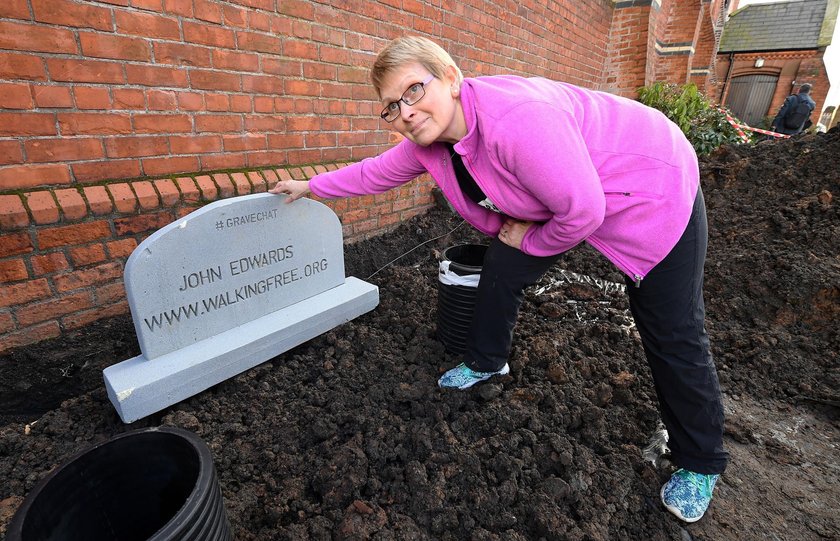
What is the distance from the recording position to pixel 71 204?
1.98 m

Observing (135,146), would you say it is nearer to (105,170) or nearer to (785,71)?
(105,170)

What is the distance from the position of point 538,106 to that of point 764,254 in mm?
3338

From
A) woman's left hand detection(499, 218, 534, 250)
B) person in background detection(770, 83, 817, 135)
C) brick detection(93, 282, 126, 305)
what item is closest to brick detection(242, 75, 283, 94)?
brick detection(93, 282, 126, 305)

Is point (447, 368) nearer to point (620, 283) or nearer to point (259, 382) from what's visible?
point (259, 382)

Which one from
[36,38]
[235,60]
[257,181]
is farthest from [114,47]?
[257,181]

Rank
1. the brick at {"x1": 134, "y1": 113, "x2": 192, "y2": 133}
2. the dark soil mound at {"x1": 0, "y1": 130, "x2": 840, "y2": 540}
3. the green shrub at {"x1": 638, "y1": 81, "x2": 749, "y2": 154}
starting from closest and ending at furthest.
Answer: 1. the dark soil mound at {"x1": 0, "y1": 130, "x2": 840, "y2": 540}
2. the brick at {"x1": 134, "y1": 113, "x2": 192, "y2": 133}
3. the green shrub at {"x1": 638, "y1": 81, "x2": 749, "y2": 154}

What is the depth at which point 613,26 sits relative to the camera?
27.3ft

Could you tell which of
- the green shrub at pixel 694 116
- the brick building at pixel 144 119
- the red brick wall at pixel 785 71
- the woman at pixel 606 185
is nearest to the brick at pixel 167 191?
the brick building at pixel 144 119

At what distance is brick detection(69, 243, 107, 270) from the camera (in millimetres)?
2066

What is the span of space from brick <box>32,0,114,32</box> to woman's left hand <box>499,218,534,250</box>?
2.06m

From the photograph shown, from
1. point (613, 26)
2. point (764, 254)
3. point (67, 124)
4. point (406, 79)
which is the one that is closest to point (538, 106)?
point (406, 79)

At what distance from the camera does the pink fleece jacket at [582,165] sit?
1.38 metres

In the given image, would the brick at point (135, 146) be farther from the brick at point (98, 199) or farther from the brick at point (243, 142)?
the brick at point (243, 142)

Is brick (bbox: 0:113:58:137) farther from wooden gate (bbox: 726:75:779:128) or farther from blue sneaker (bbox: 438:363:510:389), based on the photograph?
wooden gate (bbox: 726:75:779:128)
